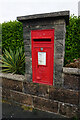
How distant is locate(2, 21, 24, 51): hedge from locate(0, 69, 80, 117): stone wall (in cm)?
136

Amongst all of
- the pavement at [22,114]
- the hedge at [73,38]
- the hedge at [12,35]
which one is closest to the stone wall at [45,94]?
the pavement at [22,114]

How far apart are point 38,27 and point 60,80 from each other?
152cm

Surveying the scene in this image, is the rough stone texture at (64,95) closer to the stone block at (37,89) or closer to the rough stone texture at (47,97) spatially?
the rough stone texture at (47,97)

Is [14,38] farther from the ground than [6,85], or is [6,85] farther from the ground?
[14,38]

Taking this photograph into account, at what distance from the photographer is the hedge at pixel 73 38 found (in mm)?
2762

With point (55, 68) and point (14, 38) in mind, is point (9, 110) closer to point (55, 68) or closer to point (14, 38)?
point (55, 68)

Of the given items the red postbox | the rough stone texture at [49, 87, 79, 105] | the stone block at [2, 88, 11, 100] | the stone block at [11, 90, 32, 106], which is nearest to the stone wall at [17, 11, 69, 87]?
the red postbox

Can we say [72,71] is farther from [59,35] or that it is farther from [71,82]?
[59,35]

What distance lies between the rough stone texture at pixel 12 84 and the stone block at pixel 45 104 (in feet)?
1.98

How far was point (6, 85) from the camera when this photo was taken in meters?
3.04

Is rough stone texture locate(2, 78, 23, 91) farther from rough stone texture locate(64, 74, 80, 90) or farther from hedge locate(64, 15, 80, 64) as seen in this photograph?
hedge locate(64, 15, 80, 64)

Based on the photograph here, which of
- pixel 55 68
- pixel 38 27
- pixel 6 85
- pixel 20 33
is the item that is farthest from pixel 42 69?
pixel 20 33

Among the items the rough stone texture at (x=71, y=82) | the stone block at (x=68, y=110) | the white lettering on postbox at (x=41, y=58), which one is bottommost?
the stone block at (x=68, y=110)

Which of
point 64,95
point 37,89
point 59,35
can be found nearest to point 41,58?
point 59,35
